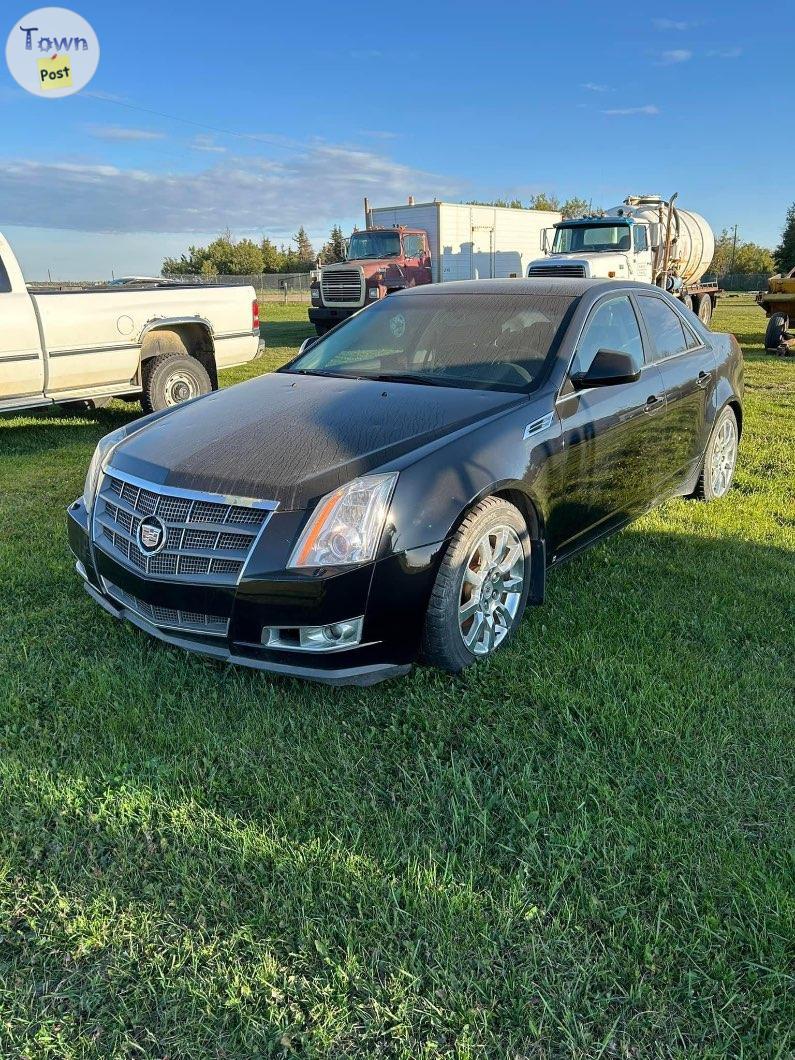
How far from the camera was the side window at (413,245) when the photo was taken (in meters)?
19.6

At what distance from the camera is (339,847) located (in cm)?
234

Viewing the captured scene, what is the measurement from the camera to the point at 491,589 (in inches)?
132

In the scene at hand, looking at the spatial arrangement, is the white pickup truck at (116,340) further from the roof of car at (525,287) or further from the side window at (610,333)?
the side window at (610,333)

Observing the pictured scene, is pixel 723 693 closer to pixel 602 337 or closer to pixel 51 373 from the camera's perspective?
pixel 602 337

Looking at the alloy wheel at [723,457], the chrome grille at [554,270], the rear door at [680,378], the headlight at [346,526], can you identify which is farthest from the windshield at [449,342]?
the chrome grille at [554,270]

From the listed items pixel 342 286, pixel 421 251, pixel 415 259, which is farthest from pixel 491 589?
pixel 421 251

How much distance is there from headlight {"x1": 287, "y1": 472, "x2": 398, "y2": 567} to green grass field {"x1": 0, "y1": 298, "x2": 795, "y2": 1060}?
64 centimetres

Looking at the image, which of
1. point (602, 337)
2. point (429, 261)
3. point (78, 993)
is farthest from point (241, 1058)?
point (429, 261)

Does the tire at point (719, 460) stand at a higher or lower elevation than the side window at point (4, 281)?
lower

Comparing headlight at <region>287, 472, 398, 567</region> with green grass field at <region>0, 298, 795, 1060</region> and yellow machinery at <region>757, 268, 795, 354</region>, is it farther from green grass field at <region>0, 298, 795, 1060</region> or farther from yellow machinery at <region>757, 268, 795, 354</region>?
yellow machinery at <region>757, 268, 795, 354</region>

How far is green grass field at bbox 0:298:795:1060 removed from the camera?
6.04 ft

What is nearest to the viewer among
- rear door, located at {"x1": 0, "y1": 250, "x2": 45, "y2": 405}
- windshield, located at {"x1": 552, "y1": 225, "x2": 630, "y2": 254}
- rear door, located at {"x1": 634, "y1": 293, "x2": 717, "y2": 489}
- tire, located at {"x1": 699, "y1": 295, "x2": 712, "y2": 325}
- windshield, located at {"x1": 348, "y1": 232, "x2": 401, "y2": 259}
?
rear door, located at {"x1": 634, "y1": 293, "x2": 717, "y2": 489}

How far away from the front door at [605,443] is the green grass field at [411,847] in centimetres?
48

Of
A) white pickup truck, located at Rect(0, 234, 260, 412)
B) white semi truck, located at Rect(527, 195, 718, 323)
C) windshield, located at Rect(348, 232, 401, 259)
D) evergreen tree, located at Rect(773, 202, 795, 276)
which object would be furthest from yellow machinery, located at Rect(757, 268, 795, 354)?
evergreen tree, located at Rect(773, 202, 795, 276)
